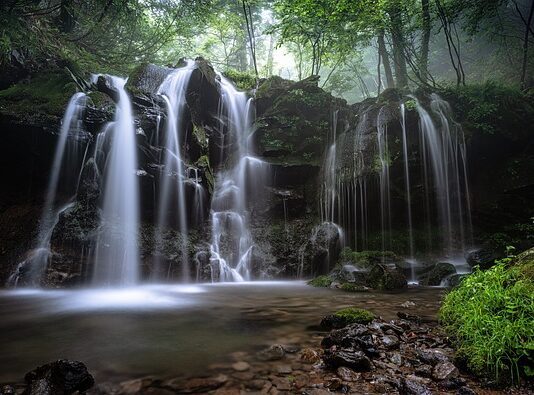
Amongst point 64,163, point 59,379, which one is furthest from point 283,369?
point 64,163

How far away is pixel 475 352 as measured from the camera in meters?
2.77

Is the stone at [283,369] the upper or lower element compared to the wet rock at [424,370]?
lower

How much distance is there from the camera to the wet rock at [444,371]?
2.71 metres

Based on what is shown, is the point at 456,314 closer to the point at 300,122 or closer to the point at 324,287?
the point at 324,287

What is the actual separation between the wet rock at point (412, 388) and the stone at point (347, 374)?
38 centimetres

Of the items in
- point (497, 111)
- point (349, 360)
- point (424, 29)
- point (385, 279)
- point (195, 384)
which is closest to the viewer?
point (195, 384)

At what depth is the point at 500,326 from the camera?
9.15 ft

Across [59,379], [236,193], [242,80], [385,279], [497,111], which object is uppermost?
[242,80]

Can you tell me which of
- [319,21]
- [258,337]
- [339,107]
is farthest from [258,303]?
[319,21]

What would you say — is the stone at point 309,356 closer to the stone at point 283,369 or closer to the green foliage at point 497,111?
the stone at point 283,369

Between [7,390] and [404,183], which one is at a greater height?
[404,183]

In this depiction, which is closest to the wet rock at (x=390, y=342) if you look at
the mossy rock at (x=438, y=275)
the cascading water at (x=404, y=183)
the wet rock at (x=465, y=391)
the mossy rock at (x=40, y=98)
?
the wet rock at (x=465, y=391)

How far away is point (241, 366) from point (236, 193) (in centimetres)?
981

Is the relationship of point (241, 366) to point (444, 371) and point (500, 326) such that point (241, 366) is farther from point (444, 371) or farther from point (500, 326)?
point (500, 326)
